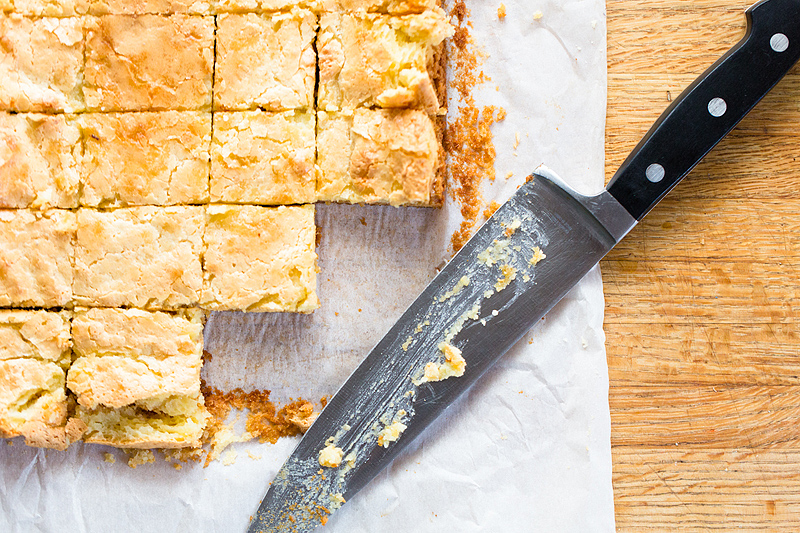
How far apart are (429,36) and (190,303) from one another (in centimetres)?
153

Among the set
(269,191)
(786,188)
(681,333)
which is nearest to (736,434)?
(681,333)

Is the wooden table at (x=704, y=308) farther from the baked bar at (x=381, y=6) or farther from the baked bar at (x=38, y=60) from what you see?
the baked bar at (x=38, y=60)

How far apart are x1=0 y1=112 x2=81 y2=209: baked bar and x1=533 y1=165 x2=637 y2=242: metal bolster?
2.15m

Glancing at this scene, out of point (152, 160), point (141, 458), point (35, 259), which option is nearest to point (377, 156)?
point (152, 160)

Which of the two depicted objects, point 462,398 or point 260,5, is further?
point 462,398

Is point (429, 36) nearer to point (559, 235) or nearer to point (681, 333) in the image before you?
point (559, 235)

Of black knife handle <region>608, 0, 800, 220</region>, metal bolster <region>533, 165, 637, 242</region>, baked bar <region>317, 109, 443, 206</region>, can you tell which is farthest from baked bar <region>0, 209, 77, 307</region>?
black knife handle <region>608, 0, 800, 220</region>

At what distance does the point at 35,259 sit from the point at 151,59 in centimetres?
99

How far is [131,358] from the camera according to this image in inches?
94.9

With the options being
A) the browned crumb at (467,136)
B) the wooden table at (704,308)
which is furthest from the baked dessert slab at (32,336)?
the wooden table at (704,308)

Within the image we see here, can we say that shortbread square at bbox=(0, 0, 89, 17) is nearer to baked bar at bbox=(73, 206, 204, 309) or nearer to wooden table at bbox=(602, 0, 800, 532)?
baked bar at bbox=(73, 206, 204, 309)

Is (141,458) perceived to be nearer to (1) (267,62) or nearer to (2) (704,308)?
(1) (267,62)

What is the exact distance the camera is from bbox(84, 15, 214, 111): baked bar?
2.44 m

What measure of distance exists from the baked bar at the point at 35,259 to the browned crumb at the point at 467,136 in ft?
5.60
